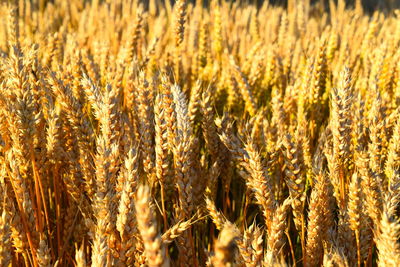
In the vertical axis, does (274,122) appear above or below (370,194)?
above

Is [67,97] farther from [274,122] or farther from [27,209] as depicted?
[274,122]

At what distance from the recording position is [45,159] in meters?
1.33

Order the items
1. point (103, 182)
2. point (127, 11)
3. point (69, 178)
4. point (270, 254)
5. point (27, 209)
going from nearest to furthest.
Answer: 1. point (270, 254)
2. point (103, 182)
3. point (27, 209)
4. point (69, 178)
5. point (127, 11)

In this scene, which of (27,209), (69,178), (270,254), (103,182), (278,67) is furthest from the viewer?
(278,67)

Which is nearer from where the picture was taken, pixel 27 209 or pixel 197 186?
pixel 27 209

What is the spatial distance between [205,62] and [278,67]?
43 cm

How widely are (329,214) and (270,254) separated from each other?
15.1 inches

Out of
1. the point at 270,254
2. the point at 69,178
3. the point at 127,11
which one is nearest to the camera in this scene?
the point at 270,254

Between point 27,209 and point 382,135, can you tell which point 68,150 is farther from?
point 382,135

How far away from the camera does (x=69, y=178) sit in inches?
52.1

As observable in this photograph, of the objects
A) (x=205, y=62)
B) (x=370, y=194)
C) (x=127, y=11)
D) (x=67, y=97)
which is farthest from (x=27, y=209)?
(x=127, y=11)

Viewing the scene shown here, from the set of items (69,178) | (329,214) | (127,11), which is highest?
(127,11)

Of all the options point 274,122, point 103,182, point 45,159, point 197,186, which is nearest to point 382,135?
point 274,122

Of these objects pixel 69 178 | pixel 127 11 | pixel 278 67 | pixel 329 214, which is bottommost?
pixel 329 214
